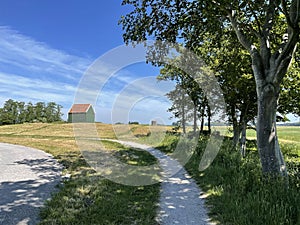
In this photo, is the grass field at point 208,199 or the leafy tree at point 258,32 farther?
the leafy tree at point 258,32

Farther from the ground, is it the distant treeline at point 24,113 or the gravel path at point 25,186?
the distant treeline at point 24,113

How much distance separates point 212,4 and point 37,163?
908 centimetres

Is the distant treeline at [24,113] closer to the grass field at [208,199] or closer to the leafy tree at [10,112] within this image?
the leafy tree at [10,112]

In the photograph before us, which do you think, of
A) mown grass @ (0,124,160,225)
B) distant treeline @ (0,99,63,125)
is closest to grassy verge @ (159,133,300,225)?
mown grass @ (0,124,160,225)

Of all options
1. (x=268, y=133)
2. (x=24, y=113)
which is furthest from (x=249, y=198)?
(x=24, y=113)

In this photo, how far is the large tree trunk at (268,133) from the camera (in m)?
6.43

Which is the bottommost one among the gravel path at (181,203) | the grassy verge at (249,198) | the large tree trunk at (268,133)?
the gravel path at (181,203)

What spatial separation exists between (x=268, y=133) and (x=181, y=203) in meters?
3.18

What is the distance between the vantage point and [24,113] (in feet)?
234

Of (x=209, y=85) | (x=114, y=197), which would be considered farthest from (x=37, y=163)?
(x=209, y=85)

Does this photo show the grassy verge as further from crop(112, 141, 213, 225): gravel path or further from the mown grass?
the mown grass

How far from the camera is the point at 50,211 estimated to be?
4.72m

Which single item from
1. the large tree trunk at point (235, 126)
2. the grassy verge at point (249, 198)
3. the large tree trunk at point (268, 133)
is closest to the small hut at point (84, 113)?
the large tree trunk at point (235, 126)

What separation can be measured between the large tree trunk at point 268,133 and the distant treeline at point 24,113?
74759mm
